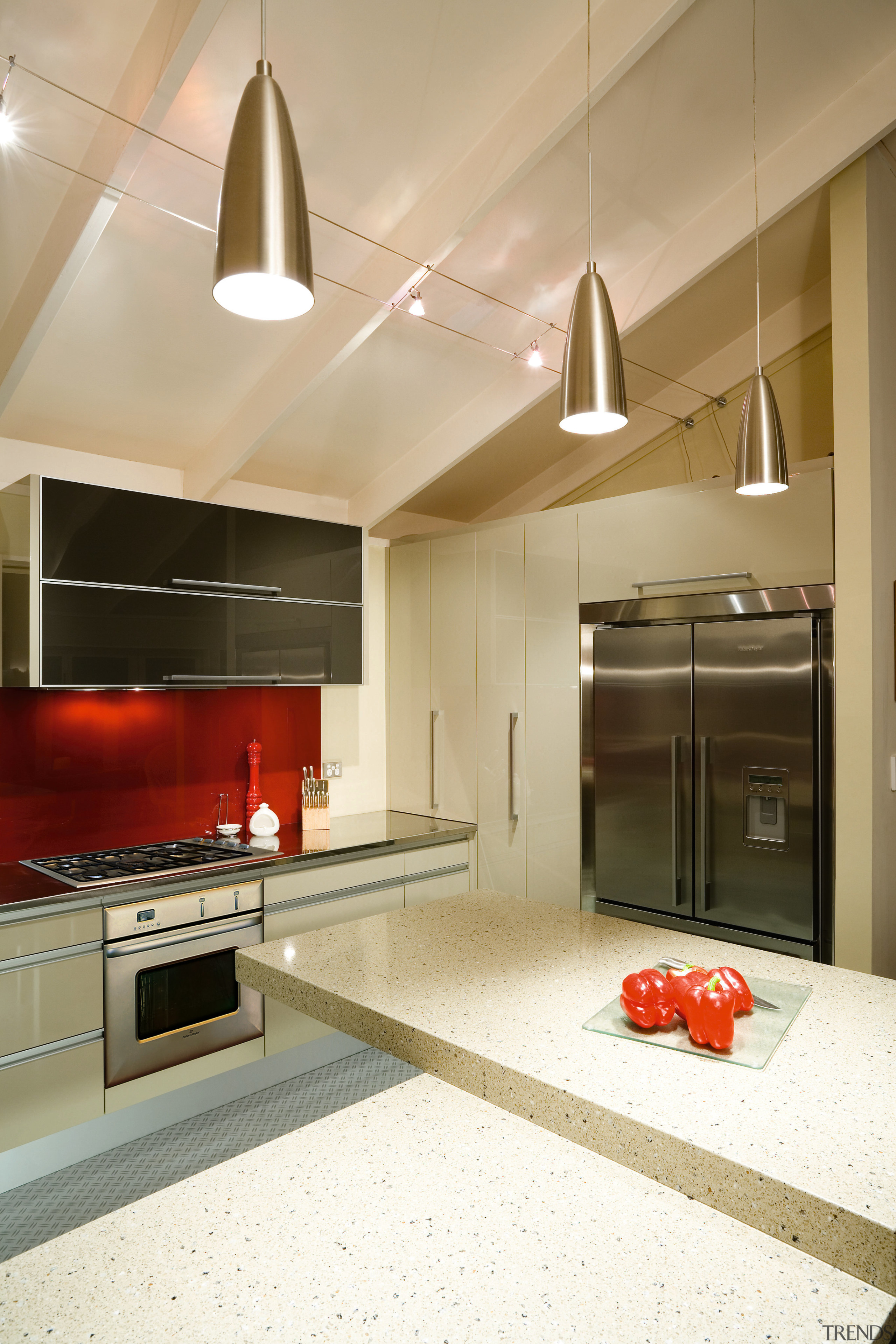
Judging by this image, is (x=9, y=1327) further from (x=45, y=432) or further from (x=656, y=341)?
(x=656, y=341)

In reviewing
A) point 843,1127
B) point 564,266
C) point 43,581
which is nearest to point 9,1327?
point 843,1127

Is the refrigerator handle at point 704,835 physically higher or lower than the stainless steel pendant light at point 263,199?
lower

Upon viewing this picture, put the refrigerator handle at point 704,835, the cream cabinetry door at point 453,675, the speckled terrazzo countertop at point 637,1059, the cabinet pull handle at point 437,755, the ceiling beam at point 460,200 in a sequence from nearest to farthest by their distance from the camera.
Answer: the speckled terrazzo countertop at point 637,1059, the ceiling beam at point 460,200, the refrigerator handle at point 704,835, the cream cabinetry door at point 453,675, the cabinet pull handle at point 437,755

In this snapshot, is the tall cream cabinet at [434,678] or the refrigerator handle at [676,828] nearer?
the refrigerator handle at [676,828]

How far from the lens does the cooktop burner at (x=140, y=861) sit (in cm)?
277

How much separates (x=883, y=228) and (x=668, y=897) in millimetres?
2567

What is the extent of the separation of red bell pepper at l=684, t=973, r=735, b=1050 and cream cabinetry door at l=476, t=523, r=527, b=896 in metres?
2.29

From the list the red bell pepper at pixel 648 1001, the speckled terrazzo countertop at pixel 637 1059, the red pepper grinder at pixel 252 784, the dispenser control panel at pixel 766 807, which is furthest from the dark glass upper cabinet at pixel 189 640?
the red bell pepper at pixel 648 1001

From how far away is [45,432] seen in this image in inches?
121

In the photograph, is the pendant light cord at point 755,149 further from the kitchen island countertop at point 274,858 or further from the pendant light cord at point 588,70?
the kitchen island countertop at point 274,858

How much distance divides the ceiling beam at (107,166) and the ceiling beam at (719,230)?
5.58 ft

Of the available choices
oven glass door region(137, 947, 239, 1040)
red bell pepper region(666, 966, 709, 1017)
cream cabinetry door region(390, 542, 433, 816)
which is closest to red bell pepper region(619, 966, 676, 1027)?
red bell pepper region(666, 966, 709, 1017)

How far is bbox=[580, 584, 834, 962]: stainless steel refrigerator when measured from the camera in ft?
9.13

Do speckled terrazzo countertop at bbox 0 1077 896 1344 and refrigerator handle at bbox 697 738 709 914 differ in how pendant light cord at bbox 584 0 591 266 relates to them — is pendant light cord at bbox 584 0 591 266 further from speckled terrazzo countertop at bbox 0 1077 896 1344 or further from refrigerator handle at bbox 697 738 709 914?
speckled terrazzo countertop at bbox 0 1077 896 1344
